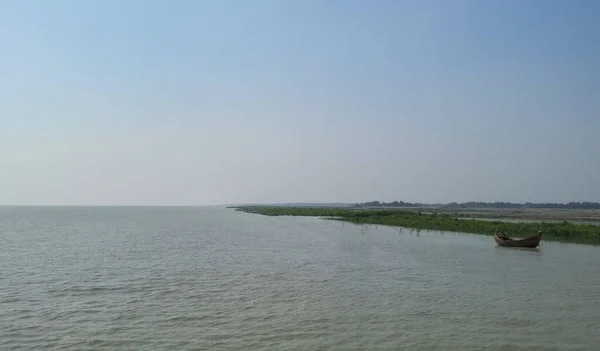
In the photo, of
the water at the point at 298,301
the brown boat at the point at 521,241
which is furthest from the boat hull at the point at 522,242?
the water at the point at 298,301

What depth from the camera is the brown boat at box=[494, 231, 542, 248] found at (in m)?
31.1

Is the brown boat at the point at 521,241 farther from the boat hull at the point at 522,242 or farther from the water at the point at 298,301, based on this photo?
the water at the point at 298,301

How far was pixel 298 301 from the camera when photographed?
1520cm

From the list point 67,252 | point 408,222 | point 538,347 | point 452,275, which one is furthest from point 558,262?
point 408,222

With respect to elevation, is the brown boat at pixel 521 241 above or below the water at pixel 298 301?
above

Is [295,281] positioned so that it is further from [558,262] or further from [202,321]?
[558,262]

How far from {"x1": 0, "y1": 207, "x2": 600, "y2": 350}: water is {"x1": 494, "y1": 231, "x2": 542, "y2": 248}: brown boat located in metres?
3.88

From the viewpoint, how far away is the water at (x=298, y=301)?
36.4ft

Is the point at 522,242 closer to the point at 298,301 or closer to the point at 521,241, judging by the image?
the point at 521,241

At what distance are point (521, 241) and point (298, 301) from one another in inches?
870

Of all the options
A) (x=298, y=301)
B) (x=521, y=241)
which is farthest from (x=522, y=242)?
(x=298, y=301)

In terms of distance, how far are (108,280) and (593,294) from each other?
17627mm

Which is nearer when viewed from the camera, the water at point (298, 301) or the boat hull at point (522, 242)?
the water at point (298, 301)

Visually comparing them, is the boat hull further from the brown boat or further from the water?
the water
